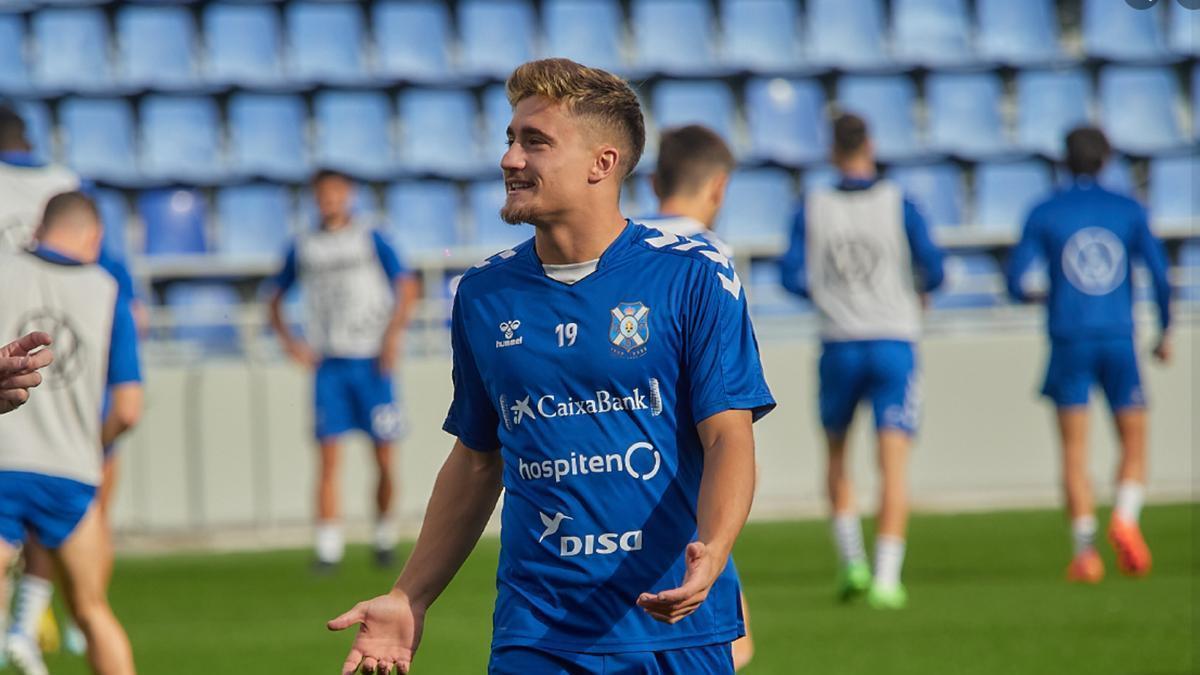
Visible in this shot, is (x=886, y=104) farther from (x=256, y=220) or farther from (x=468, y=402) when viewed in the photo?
(x=468, y=402)

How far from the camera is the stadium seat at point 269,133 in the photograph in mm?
19656

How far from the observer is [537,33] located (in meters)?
20.4

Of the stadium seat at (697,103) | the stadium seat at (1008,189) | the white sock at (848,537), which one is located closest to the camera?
the white sock at (848,537)

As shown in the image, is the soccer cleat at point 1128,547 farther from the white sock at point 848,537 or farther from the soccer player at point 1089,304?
the white sock at point 848,537

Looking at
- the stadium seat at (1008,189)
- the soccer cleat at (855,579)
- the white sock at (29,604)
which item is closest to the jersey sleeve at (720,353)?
the white sock at (29,604)

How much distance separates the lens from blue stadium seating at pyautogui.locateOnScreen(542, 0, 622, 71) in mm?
20156

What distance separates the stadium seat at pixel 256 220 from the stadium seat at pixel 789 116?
5112 mm

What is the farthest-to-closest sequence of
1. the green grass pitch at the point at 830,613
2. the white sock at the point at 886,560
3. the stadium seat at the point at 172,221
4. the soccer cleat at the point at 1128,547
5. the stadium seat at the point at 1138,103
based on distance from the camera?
the stadium seat at the point at 1138,103 < the stadium seat at the point at 172,221 < the soccer cleat at the point at 1128,547 < the white sock at the point at 886,560 < the green grass pitch at the point at 830,613

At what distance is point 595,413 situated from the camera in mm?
3666

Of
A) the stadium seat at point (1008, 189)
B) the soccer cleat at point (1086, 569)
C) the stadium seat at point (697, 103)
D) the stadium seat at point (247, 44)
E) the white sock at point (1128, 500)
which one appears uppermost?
the stadium seat at point (247, 44)

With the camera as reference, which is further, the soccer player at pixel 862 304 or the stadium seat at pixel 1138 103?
the stadium seat at pixel 1138 103

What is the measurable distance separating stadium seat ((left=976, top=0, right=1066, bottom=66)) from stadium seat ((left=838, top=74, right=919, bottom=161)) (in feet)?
3.97

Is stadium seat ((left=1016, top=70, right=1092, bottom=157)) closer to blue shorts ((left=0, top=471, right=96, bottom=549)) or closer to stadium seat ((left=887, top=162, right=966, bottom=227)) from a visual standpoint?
stadium seat ((left=887, top=162, right=966, bottom=227))

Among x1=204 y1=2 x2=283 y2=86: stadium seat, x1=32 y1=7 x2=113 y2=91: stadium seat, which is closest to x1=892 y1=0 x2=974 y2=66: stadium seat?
x1=204 y1=2 x2=283 y2=86: stadium seat
